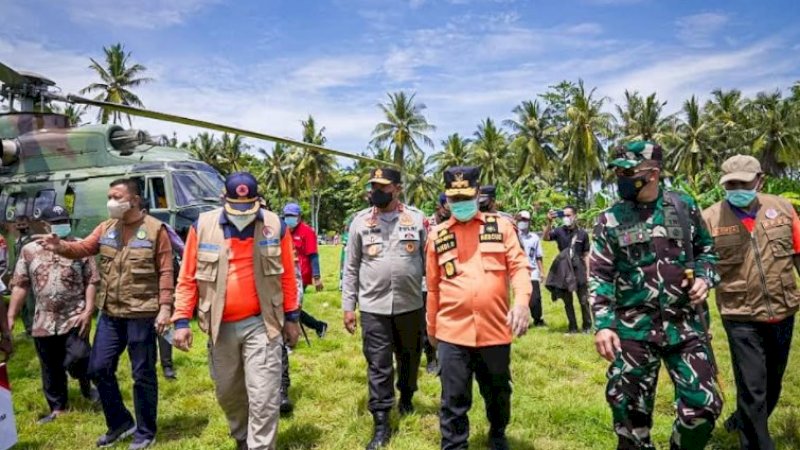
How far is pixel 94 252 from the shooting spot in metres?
4.86

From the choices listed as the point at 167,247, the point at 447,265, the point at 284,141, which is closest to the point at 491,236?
the point at 447,265

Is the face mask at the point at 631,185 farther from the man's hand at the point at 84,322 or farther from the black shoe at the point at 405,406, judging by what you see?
the man's hand at the point at 84,322

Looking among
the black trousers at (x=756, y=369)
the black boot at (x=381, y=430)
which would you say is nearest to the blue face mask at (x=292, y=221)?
the black boot at (x=381, y=430)

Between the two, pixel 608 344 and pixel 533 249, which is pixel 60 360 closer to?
pixel 608 344

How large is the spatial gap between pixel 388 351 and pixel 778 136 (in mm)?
50313

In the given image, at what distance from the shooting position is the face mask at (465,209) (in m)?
4.01

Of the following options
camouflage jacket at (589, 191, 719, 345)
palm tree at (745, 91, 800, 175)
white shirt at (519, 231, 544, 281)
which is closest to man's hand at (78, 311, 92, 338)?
camouflage jacket at (589, 191, 719, 345)

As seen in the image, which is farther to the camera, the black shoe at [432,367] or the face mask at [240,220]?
the black shoe at [432,367]

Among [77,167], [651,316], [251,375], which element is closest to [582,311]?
[651,316]

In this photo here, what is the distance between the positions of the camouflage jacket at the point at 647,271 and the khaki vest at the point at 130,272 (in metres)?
3.50

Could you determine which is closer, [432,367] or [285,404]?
[285,404]

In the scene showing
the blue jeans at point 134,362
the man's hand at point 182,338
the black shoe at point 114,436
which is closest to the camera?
the man's hand at point 182,338

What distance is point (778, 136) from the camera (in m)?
44.3

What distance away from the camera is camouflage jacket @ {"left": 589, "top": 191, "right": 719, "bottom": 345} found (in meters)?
3.28
